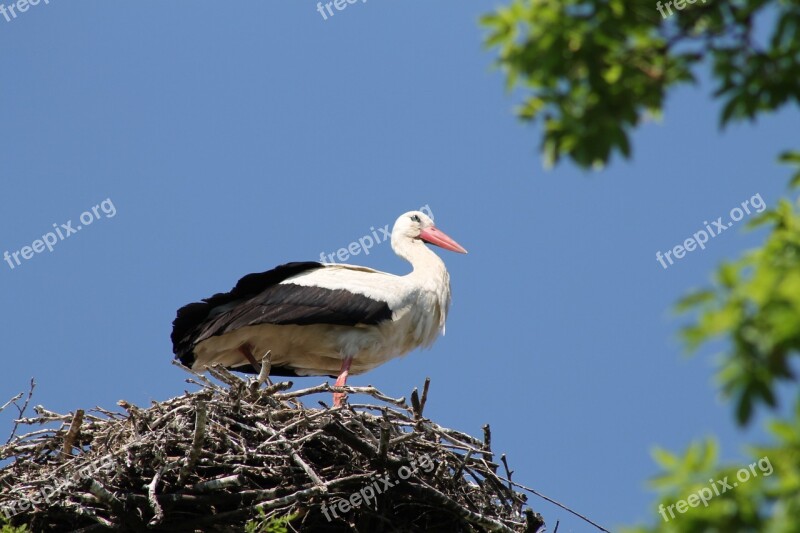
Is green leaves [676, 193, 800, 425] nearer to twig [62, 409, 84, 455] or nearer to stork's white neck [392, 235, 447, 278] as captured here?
twig [62, 409, 84, 455]

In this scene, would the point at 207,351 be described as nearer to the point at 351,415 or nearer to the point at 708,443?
the point at 351,415

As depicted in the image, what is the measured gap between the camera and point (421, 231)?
9.49 meters

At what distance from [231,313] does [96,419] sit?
1354 millimetres

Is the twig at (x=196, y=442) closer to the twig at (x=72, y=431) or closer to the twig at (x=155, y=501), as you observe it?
the twig at (x=155, y=501)

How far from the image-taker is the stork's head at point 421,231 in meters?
9.39

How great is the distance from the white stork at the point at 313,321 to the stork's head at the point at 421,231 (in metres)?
0.91

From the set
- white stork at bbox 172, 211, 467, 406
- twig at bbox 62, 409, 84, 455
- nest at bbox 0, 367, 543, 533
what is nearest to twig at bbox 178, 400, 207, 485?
nest at bbox 0, 367, 543, 533

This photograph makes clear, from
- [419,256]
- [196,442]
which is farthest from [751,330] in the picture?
[419,256]

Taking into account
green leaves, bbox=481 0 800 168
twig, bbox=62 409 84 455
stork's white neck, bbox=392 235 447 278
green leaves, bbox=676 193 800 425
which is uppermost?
stork's white neck, bbox=392 235 447 278

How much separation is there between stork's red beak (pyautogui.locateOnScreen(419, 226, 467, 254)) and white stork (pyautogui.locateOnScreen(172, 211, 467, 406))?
101 centimetres

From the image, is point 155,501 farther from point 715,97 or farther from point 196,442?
point 715,97

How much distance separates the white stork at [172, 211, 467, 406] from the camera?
780cm

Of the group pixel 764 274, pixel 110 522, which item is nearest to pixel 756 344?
pixel 764 274

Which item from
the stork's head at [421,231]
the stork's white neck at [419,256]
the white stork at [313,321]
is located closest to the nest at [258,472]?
the white stork at [313,321]
